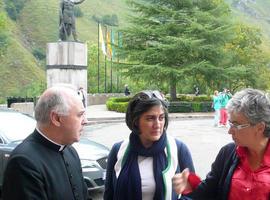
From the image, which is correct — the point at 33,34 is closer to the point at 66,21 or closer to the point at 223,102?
the point at 66,21

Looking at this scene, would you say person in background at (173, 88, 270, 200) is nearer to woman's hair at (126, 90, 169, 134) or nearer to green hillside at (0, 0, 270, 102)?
woman's hair at (126, 90, 169, 134)

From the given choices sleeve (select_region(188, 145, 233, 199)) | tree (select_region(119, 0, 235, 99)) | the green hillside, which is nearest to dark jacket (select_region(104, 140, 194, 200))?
sleeve (select_region(188, 145, 233, 199))

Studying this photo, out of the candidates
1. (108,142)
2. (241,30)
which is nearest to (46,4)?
(241,30)

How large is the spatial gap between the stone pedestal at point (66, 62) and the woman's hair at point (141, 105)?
21489mm

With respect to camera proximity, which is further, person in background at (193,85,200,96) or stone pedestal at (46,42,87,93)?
person in background at (193,85,200,96)

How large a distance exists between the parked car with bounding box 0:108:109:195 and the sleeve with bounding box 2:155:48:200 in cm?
465

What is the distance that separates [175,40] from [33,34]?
69532mm

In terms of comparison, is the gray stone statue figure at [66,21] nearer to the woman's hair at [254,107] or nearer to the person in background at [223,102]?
the person in background at [223,102]

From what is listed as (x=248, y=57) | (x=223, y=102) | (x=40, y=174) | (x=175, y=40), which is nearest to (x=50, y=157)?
(x=40, y=174)

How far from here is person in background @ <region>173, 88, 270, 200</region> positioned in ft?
9.20

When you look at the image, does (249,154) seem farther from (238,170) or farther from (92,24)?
(92,24)

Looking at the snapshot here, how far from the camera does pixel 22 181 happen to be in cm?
266

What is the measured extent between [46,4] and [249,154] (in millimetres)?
105181

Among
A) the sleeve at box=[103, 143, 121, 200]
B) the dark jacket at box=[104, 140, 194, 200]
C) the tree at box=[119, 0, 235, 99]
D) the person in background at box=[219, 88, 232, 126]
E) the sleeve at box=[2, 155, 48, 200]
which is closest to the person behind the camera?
the sleeve at box=[2, 155, 48, 200]
